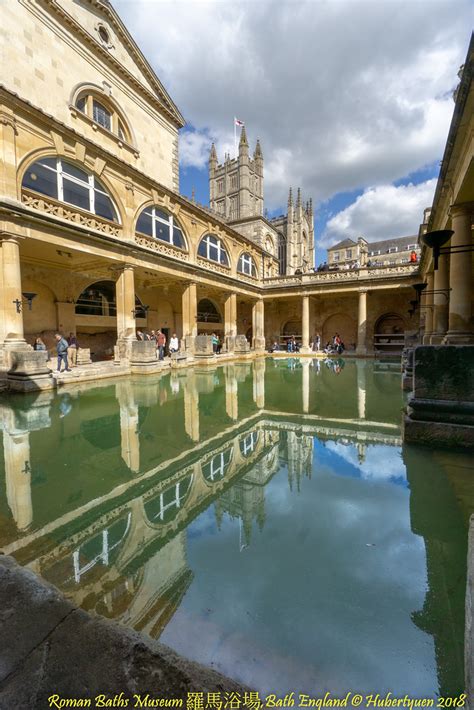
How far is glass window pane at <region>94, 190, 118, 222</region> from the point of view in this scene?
12.8 meters

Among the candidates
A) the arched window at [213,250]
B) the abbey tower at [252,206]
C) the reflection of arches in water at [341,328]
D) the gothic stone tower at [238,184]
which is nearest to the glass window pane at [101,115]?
the arched window at [213,250]

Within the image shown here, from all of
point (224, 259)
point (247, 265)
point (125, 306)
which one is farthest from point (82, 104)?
point (247, 265)

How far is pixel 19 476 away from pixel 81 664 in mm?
2919

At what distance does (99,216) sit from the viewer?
12.6 m

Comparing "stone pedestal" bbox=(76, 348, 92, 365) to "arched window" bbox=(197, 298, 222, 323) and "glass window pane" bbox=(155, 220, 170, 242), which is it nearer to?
"glass window pane" bbox=(155, 220, 170, 242)

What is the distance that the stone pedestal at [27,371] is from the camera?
339 inches

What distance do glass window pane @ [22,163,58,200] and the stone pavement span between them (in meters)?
12.8

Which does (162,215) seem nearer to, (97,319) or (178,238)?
(178,238)

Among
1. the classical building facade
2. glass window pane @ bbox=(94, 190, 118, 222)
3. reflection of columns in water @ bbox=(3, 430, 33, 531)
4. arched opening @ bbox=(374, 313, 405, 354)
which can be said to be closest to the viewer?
reflection of columns in water @ bbox=(3, 430, 33, 531)

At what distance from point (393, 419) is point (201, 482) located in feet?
12.8

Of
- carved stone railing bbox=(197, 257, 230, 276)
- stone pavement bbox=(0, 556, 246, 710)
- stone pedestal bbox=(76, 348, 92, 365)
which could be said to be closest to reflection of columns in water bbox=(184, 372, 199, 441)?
stone pavement bbox=(0, 556, 246, 710)

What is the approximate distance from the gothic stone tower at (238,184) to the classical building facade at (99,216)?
28.5 metres

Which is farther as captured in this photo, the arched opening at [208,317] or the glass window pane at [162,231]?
the arched opening at [208,317]

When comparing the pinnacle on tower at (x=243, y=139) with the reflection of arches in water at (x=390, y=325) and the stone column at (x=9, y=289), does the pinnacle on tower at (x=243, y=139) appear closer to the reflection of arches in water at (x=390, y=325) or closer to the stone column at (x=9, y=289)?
the reflection of arches in water at (x=390, y=325)
